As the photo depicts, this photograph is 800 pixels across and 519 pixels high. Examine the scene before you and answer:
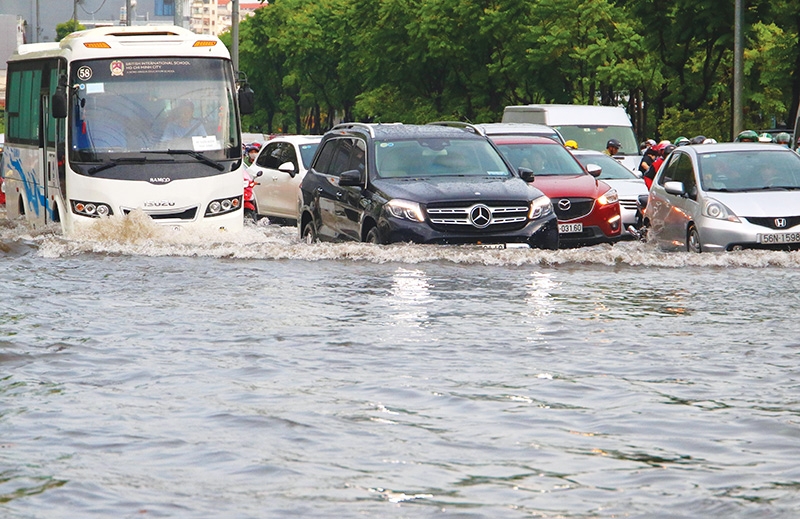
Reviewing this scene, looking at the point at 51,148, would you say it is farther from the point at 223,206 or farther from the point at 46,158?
the point at 223,206

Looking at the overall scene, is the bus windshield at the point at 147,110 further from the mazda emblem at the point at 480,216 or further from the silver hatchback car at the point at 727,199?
the silver hatchback car at the point at 727,199

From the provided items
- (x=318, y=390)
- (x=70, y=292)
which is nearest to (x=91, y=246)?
(x=70, y=292)

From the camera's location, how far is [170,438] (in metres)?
7.57

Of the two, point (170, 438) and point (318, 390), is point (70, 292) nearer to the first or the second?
point (318, 390)

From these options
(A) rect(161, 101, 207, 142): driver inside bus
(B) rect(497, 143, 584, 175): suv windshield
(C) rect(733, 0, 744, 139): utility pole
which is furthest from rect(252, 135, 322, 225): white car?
(C) rect(733, 0, 744, 139): utility pole

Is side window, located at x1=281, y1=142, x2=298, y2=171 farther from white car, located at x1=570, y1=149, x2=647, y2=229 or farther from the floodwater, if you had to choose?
the floodwater

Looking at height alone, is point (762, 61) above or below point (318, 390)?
above

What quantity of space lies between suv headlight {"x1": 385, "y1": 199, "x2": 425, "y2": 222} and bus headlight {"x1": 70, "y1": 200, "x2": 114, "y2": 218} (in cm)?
393

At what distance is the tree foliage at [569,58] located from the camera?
127ft

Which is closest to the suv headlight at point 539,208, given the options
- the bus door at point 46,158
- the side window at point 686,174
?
the side window at point 686,174

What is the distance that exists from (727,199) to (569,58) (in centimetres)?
3406

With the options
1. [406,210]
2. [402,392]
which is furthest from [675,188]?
[402,392]

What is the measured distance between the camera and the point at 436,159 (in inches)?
699

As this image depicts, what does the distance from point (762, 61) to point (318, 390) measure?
41041 millimetres
